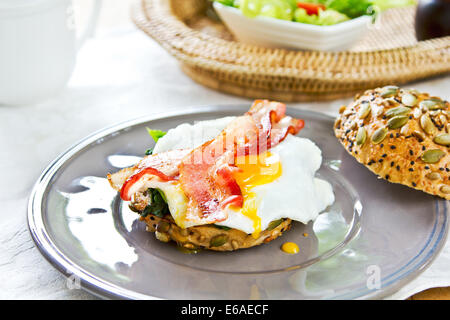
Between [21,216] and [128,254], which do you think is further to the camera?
[21,216]

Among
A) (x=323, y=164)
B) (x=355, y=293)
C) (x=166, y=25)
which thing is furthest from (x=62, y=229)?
(x=166, y=25)

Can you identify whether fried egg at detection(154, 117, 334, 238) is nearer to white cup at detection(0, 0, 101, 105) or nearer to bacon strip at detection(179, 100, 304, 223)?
bacon strip at detection(179, 100, 304, 223)

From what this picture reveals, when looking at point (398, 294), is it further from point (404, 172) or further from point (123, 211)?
point (123, 211)

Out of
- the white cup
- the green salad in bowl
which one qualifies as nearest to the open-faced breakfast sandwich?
the white cup

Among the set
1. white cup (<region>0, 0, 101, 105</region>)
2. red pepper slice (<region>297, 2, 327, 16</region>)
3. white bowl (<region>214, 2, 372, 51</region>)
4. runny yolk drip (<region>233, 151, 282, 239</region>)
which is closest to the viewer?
runny yolk drip (<region>233, 151, 282, 239</region>)

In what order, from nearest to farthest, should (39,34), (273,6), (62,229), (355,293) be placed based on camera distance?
(355,293) < (62,229) < (39,34) < (273,6)

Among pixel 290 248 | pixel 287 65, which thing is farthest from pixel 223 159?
pixel 287 65
